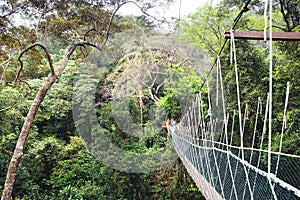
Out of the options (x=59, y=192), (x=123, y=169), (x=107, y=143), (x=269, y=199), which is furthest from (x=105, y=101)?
(x=269, y=199)

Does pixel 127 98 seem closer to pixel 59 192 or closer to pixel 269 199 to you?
pixel 59 192

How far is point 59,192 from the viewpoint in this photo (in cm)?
578

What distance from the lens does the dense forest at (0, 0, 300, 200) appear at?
435 centimetres

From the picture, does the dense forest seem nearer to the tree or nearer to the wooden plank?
the tree

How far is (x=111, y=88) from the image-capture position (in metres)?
6.61

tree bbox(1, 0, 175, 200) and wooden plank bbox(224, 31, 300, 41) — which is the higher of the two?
tree bbox(1, 0, 175, 200)

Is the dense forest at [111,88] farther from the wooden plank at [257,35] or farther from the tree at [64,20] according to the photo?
the wooden plank at [257,35]

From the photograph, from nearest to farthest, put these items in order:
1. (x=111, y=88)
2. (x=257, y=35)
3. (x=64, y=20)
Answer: (x=257, y=35) < (x=64, y=20) < (x=111, y=88)

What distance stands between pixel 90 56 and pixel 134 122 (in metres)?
1.69

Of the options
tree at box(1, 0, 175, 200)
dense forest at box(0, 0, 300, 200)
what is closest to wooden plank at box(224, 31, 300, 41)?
dense forest at box(0, 0, 300, 200)

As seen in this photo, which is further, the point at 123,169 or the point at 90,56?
the point at 90,56

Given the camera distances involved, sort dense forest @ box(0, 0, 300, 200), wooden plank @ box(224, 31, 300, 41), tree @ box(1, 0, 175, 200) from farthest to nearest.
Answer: dense forest @ box(0, 0, 300, 200) → tree @ box(1, 0, 175, 200) → wooden plank @ box(224, 31, 300, 41)

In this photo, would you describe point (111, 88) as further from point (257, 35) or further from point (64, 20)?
point (257, 35)

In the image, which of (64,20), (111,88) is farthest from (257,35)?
(111,88)
